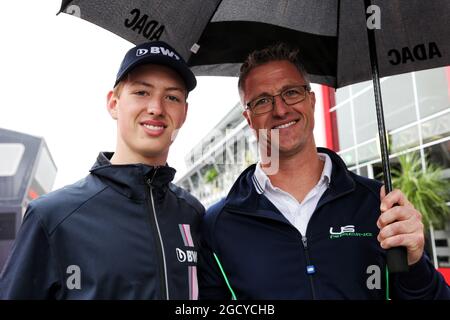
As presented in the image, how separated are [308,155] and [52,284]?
149cm

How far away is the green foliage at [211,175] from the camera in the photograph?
39344 mm

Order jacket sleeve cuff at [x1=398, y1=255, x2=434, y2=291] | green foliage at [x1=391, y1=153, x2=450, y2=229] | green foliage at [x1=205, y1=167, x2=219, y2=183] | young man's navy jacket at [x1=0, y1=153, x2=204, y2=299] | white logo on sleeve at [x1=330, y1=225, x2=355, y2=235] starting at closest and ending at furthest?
1. young man's navy jacket at [x1=0, y1=153, x2=204, y2=299]
2. jacket sleeve cuff at [x1=398, y1=255, x2=434, y2=291]
3. white logo on sleeve at [x1=330, y1=225, x2=355, y2=235]
4. green foliage at [x1=391, y1=153, x2=450, y2=229]
5. green foliage at [x1=205, y1=167, x2=219, y2=183]

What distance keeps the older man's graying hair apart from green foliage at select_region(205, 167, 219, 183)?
36668 millimetres

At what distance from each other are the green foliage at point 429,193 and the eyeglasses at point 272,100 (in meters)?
7.78

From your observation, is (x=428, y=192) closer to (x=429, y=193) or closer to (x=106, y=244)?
(x=429, y=193)

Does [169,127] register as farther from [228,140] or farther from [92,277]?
[228,140]

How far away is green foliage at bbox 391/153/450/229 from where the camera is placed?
9.08 m

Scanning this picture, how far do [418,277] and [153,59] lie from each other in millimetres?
1500

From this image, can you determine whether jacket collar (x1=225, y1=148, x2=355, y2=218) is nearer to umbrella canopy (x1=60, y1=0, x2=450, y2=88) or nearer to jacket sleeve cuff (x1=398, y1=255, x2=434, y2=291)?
jacket sleeve cuff (x1=398, y1=255, x2=434, y2=291)

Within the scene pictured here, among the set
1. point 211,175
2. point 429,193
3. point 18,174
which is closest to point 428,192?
point 429,193

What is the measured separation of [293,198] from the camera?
207cm

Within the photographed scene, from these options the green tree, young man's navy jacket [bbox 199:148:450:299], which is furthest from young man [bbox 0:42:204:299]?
the green tree

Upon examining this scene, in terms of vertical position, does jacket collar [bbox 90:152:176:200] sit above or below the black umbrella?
below

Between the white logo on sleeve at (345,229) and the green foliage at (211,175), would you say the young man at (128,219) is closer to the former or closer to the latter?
the white logo on sleeve at (345,229)
